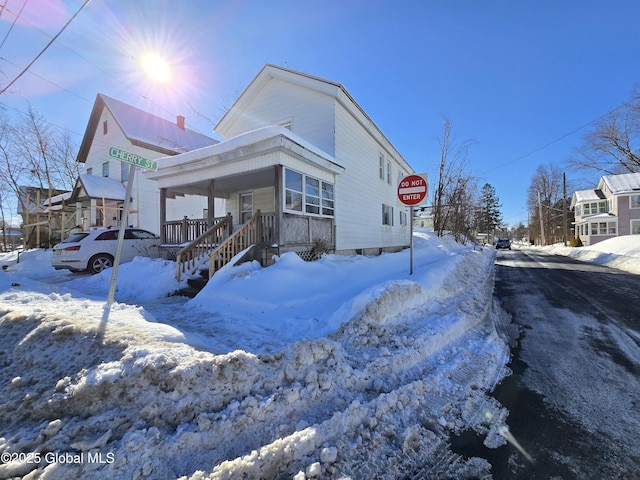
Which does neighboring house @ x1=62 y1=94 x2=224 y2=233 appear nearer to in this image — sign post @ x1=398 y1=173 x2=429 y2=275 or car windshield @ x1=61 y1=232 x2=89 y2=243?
car windshield @ x1=61 y1=232 x2=89 y2=243

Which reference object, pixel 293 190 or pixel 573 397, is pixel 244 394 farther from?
pixel 293 190

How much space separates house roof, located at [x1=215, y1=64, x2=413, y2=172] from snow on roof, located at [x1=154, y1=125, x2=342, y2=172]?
3275 millimetres

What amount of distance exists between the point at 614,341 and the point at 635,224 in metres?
41.6

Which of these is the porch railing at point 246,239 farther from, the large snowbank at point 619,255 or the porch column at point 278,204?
the large snowbank at point 619,255

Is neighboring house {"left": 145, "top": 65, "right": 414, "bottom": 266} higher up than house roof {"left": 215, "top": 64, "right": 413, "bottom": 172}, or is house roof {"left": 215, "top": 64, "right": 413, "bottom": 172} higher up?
house roof {"left": 215, "top": 64, "right": 413, "bottom": 172}

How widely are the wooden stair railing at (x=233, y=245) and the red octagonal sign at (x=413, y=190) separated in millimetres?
4231

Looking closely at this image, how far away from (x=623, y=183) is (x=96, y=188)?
177 feet

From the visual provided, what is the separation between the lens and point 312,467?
1.85m

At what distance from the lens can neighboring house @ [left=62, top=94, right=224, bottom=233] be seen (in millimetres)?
16906

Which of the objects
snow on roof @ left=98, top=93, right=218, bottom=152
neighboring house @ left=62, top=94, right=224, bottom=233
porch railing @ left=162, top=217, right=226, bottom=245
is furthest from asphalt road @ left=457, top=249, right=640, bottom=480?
snow on roof @ left=98, top=93, right=218, bottom=152

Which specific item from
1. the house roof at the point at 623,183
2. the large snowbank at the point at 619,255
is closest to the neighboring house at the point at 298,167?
the large snowbank at the point at 619,255

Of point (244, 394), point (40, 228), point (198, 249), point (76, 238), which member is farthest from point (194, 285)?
point (40, 228)

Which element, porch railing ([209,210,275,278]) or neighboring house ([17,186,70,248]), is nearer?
porch railing ([209,210,275,278])

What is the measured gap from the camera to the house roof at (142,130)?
19.0 meters
